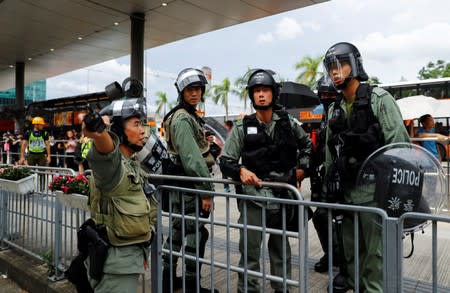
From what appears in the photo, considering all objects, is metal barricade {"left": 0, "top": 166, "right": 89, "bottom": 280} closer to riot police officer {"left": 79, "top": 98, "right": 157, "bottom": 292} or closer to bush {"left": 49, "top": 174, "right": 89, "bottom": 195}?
bush {"left": 49, "top": 174, "right": 89, "bottom": 195}

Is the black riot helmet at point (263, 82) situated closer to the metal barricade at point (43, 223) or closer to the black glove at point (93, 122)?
the black glove at point (93, 122)

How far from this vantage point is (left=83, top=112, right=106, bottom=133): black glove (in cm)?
167

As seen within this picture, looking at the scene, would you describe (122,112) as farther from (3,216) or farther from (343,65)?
(3,216)

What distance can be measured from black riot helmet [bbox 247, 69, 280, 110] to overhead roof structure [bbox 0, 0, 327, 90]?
806cm

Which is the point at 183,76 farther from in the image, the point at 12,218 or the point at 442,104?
the point at 442,104

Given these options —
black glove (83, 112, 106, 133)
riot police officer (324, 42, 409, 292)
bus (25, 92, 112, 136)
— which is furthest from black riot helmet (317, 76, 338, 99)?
bus (25, 92, 112, 136)

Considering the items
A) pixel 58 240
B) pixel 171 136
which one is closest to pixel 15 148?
pixel 58 240

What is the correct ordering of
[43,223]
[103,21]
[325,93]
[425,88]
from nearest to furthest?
[325,93] < [43,223] < [103,21] < [425,88]

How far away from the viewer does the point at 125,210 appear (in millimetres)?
2045

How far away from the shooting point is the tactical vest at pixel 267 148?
272 cm

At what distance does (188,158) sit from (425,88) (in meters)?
16.1

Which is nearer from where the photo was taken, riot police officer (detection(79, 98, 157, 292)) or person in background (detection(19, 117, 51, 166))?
riot police officer (detection(79, 98, 157, 292))

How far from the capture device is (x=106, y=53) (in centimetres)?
1709

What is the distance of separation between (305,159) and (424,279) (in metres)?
1.57
